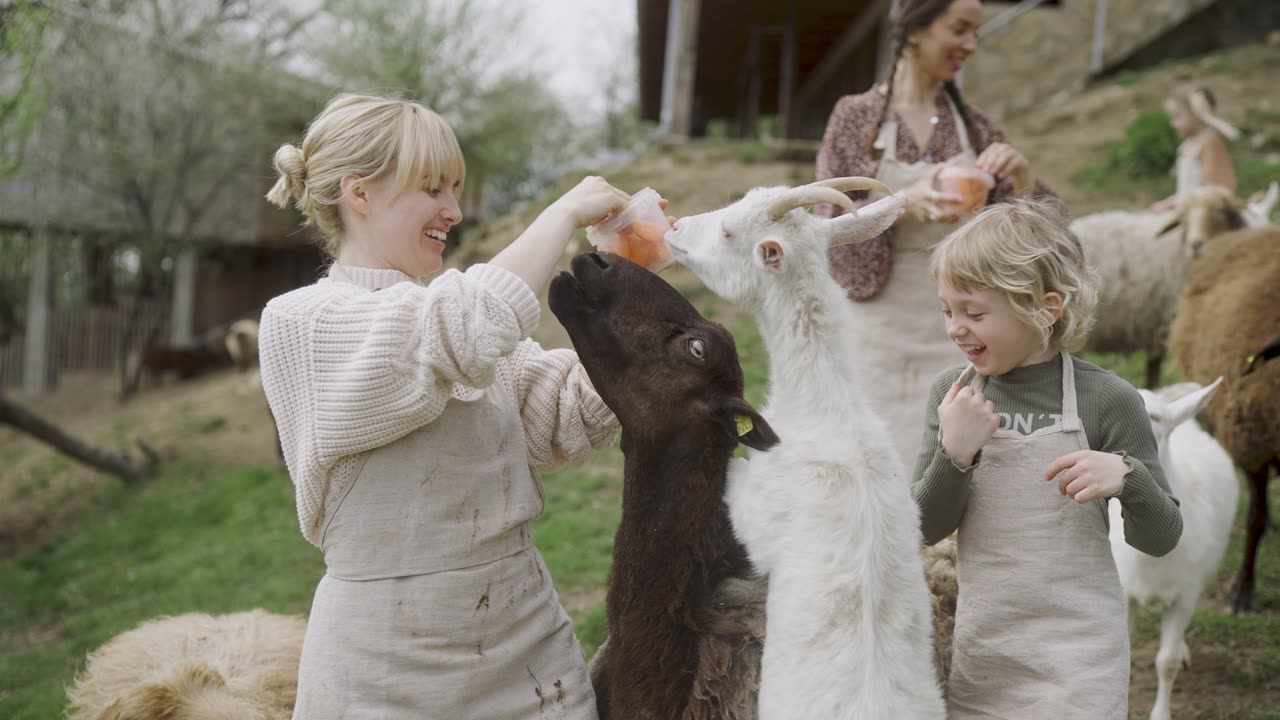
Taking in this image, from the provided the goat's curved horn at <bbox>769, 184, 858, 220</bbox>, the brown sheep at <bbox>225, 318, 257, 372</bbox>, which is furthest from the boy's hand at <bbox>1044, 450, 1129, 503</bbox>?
the brown sheep at <bbox>225, 318, 257, 372</bbox>

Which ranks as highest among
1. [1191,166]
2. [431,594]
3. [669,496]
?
[1191,166]

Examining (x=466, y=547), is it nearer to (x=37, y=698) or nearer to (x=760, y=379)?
(x=37, y=698)

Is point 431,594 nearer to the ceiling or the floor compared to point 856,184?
nearer to the floor

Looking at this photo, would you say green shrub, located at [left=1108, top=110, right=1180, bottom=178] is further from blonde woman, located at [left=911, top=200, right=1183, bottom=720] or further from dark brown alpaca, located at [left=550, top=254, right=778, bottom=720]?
dark brown alpaca, located at [left=550, top=254, right=778, bottom=720]

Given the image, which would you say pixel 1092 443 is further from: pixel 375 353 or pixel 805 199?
pixel 375 353

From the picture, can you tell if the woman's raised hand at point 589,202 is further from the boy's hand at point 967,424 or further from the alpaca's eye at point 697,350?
the boy's hand at point 967,424

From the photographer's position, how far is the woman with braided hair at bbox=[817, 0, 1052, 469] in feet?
→ 12.3

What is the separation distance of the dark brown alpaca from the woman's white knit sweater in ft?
0.99

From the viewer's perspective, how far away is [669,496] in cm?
233

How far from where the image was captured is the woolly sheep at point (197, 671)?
2.96 m

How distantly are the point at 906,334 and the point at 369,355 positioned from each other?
2.45m

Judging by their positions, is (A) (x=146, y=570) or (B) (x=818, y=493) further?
(A) (x=146, y=570)

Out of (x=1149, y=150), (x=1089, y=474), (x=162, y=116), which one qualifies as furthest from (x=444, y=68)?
(x=1089, y=474)

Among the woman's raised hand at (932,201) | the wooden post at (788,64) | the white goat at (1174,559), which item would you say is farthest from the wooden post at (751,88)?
the woman's raised hand at (932,201)
